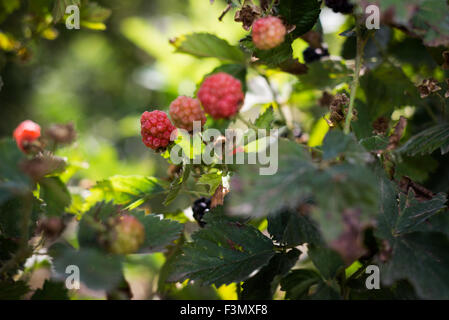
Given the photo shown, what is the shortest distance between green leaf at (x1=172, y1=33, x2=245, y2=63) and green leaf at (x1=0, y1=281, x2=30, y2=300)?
0.56m

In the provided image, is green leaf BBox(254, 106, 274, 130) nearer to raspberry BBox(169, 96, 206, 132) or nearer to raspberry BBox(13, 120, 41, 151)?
raspberry BBox(169, 96, 206, 132)

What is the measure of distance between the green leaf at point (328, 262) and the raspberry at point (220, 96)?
228 millimetres

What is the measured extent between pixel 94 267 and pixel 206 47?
1.94 ft

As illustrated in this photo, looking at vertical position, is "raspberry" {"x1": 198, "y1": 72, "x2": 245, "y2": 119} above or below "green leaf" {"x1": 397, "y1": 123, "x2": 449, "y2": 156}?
above

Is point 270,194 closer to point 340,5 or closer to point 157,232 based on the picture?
point 157,232

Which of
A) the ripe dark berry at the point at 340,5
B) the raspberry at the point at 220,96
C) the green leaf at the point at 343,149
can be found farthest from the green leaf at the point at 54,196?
the ripe dark berry at the point at 340,5

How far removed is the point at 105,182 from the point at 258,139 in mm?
332

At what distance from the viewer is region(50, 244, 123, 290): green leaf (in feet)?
1.39

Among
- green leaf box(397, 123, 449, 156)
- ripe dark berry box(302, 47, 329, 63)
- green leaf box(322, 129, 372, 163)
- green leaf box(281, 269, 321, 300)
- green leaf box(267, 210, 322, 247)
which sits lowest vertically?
green leaf box(281, 269, 321, 300)

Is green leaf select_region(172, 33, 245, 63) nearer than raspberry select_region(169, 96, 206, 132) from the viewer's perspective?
No

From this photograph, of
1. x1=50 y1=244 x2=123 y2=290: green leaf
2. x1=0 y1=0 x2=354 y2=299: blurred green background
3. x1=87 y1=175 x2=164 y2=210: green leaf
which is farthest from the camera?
x1=0 y1=0 x2=354 y2=299: blurred green background

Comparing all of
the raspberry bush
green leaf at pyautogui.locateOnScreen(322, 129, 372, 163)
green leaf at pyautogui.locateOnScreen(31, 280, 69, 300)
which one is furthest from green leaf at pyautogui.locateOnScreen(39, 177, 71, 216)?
green leaf at pyautogui.locateOnScreen(322, 129, 372, 163)
